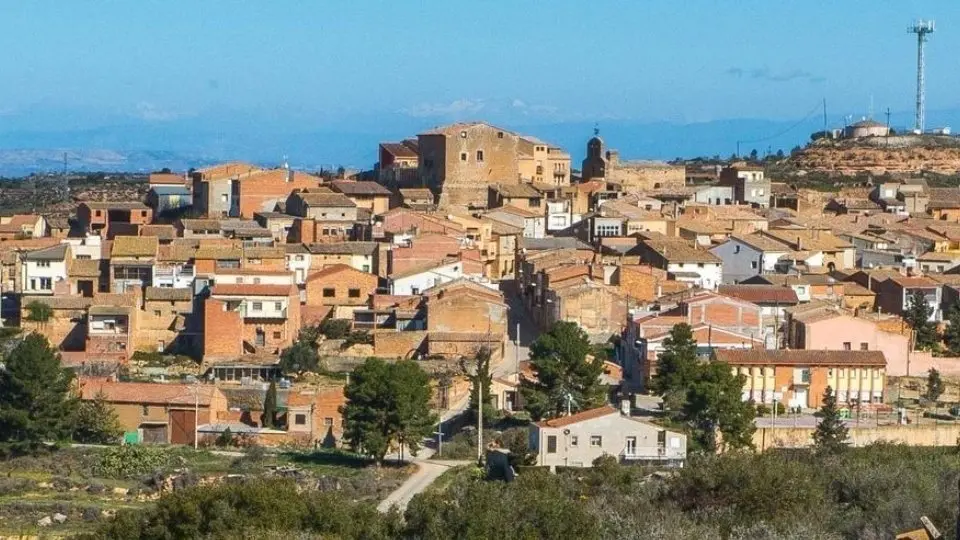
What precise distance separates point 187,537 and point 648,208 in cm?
3504

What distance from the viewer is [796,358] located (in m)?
36.5

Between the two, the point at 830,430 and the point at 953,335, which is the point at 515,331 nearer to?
the point at 953,335

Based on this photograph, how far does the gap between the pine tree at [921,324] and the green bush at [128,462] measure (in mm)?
17277

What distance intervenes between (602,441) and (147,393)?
9711 millimetres

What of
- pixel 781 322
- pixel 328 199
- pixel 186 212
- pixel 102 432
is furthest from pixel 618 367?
pixel 186 212

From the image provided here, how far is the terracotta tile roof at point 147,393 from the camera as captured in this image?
35.9 metres

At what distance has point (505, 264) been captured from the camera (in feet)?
167

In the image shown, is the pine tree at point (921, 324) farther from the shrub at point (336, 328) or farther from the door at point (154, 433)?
the door at point (154, 433)

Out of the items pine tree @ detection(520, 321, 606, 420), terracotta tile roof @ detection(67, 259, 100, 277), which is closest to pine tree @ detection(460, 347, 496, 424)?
pine tree @ detection(520, 321, 606, 420)

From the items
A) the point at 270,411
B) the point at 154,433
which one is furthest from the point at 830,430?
the point at 154,433

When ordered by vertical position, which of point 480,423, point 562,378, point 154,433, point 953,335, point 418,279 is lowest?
point 154,433

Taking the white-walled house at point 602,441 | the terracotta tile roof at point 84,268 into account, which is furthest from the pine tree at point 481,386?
the terracotta tile roof at point 84,268

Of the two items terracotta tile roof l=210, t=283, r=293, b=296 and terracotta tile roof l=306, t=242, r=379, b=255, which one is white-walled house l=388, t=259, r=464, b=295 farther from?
terracotta tile roof l=210, t=283, r=293, b=296

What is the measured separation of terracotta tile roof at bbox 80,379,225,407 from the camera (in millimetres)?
35875
